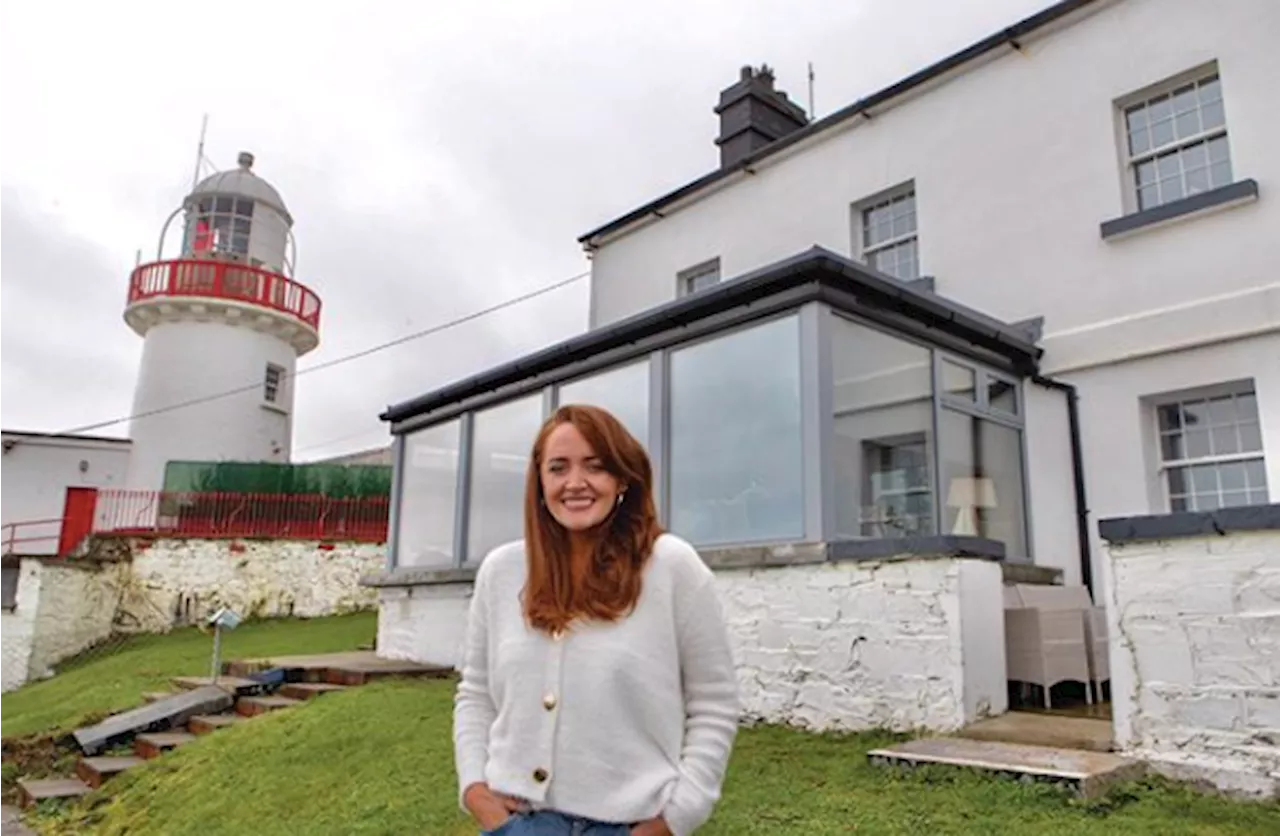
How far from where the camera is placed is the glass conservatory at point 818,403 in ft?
21.2

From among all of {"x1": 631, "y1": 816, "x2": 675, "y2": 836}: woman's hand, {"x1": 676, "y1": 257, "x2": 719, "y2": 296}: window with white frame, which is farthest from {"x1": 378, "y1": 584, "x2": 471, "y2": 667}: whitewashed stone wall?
{"x1": 631, "y1": 816, "x2": 675, "y2": 836}: woman's hand

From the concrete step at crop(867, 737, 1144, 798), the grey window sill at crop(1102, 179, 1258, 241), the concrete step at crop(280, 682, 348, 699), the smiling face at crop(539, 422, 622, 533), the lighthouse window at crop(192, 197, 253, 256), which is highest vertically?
the lighthouse window at crop(192, 197, 253, 256)

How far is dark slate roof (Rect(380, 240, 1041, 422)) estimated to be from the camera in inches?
256

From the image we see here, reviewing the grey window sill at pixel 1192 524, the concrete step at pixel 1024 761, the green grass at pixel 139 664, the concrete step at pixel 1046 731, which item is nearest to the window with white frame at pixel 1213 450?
the concrete step at pixel 1046 731

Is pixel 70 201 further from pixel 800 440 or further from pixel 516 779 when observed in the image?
pixel 516 779

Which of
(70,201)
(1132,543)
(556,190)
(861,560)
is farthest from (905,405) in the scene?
(70,201)

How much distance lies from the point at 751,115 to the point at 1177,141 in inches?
244

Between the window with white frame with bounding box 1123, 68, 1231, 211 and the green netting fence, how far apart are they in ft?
48.1

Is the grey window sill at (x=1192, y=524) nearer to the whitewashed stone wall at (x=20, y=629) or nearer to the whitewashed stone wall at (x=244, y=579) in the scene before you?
the whitewashed stone wall at (x=244, y=579)

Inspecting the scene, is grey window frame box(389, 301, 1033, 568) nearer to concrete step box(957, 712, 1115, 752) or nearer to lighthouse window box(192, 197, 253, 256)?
concrete step box(957, 712, 1115, 752)

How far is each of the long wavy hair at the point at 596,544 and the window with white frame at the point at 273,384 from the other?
21.4 meters

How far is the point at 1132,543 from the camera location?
13.3 feet

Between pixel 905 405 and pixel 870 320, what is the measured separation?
2.63ft

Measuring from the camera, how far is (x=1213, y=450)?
7629mm
